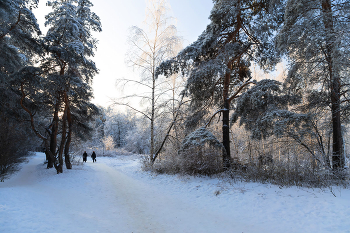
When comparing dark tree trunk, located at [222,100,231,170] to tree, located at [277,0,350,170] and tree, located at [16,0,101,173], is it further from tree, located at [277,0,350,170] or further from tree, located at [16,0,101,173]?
tree, located at [16,0,101,173]

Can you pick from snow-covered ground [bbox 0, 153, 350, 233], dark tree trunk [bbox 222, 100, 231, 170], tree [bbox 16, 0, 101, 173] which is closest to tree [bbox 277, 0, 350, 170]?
snow-covered ground [bbox 0, 153, 350, 233]

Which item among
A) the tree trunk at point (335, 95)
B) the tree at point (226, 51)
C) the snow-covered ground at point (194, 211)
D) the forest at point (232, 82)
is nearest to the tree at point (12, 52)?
the forest at point (232, 82)

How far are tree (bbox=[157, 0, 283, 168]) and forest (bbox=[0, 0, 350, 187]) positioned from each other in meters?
0.05

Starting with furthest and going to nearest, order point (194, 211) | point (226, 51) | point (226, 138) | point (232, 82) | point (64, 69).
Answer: point (64, 69) < point (232, 82) < point (226, 138) < point (226, 51) < point (194, 211)

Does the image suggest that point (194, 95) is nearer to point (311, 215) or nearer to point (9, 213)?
point (311, 215)

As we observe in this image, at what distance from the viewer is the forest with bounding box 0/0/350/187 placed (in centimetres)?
624

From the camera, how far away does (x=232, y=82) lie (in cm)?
1048

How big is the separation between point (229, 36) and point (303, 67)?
3784 millimetres

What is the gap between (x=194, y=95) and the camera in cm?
960

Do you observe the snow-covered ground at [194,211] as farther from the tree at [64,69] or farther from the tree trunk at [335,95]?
the tree at [64,69]

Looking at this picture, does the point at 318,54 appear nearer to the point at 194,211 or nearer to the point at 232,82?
the point at 232,82

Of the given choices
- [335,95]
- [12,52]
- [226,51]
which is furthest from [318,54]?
[12,52]

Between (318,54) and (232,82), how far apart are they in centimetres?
451

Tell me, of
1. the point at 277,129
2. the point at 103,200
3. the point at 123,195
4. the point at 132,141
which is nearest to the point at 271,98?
the point at 277,129
